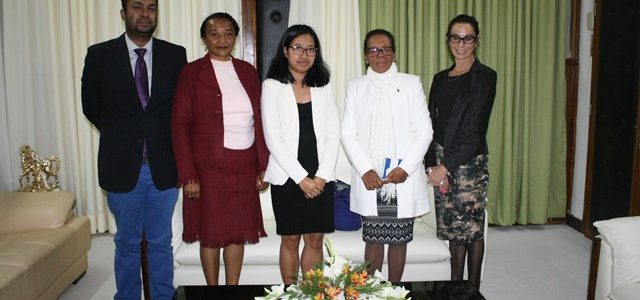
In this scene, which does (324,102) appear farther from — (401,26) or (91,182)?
(91,182)

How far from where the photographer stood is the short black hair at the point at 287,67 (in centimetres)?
248

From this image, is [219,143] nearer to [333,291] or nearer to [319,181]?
[319,181]

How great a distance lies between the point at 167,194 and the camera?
2.53m

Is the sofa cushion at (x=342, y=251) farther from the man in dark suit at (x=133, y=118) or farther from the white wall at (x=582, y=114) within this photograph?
the white wall at (x=582, y=114)

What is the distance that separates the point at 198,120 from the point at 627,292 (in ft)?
6.15

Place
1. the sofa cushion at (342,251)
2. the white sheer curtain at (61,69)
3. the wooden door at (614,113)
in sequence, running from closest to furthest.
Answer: the sofa cushion at (342,251)
the wooden door at (614,113)
the white sheer curtain at (61,69)

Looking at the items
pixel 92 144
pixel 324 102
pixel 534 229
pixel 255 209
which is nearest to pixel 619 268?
pixel 324 102

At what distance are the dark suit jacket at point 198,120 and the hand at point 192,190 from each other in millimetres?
28

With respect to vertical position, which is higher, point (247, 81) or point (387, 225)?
point (247, 81)

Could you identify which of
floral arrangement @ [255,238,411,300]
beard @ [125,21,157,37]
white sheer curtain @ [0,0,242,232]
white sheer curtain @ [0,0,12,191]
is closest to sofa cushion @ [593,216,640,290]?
floral arrangement @ [255,238,411,300]

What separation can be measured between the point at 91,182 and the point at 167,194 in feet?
6.79

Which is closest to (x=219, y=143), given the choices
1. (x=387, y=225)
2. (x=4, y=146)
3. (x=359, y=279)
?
(x=387, y=225)

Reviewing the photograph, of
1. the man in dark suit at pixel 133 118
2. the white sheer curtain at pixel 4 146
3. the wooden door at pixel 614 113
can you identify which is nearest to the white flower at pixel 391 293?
the man in dark suit at pixel 133 118

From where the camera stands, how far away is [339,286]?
58.0 inches
